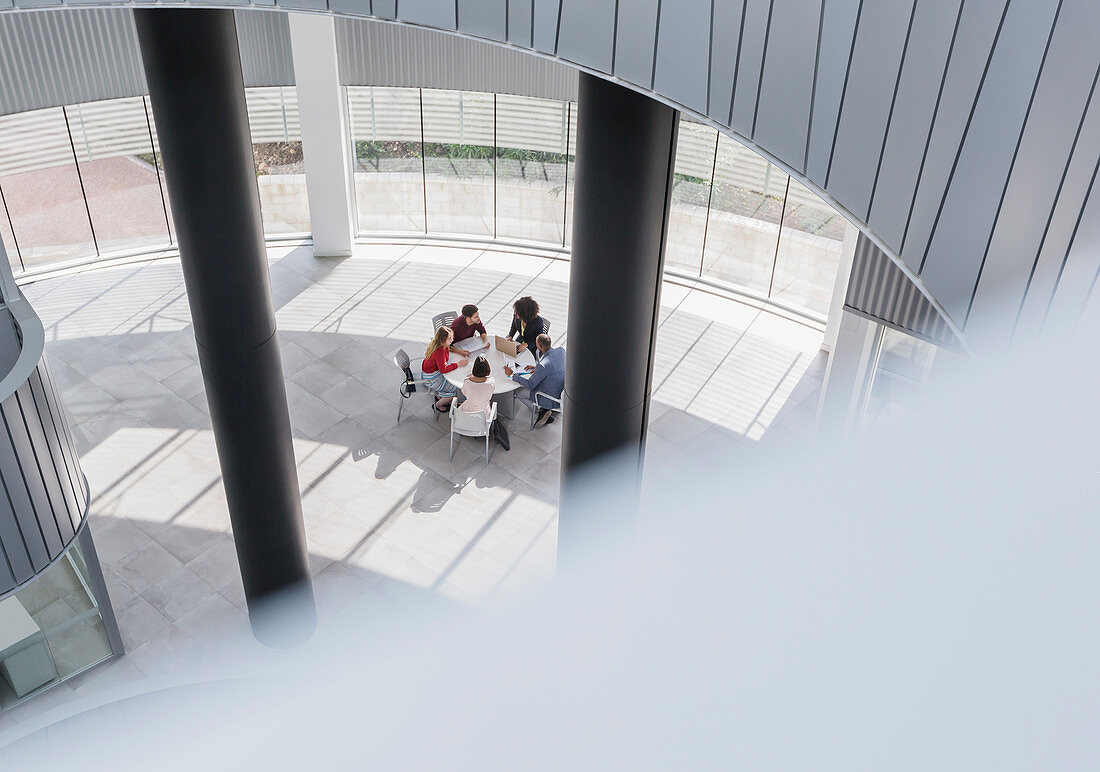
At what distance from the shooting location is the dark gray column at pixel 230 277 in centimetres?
564

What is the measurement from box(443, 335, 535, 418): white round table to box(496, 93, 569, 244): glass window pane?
4.32 metres

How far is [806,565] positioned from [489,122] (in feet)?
45.2

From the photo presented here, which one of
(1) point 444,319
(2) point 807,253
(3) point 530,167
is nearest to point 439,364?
(1) point 444,319

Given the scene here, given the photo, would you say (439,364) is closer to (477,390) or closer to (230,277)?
(477,390)

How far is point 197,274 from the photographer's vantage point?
642 centimetres

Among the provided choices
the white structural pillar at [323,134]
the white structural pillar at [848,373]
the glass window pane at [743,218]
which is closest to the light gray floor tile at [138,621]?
the white structural pillar at [323,134]

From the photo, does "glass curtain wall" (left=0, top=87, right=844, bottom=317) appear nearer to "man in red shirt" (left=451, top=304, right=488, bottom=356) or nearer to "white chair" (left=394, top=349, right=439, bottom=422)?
"man in red shirt" (left=451, top=304, right=488, bottom=356)

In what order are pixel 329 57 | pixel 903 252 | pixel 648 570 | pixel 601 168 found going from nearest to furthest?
1. pixel 903 252
2. pixel 601 168
3. pixel 648 570
4. pixel 329 57

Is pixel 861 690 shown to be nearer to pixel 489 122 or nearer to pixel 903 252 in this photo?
pixel 903 252

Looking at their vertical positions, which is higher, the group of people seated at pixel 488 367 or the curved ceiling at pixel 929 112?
the curved ceiling at pixel 929 112

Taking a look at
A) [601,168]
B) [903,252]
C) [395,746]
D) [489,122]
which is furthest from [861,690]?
[489,122]

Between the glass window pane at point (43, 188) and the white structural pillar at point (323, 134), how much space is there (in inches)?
138

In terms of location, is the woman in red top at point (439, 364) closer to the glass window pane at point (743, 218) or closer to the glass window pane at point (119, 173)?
the glass window pane at point (743, 218)

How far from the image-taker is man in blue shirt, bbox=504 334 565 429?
1075 cm
